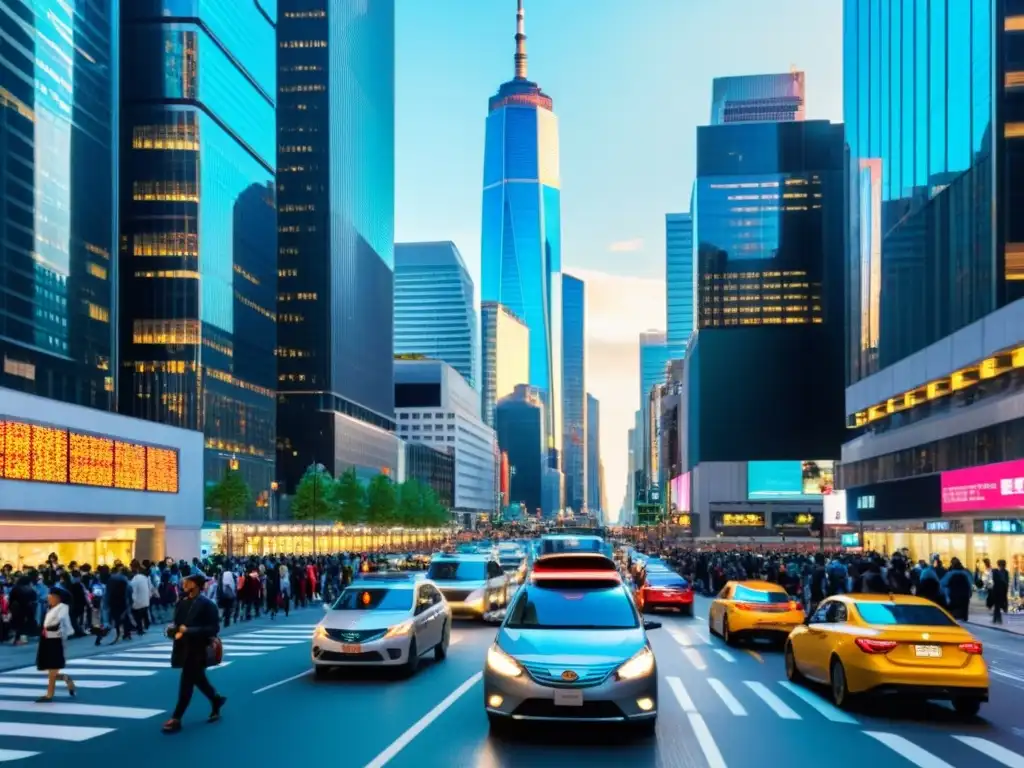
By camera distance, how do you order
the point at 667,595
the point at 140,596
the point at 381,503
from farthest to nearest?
the point at 381,503 < the point at 667,595 < the point at 140,596

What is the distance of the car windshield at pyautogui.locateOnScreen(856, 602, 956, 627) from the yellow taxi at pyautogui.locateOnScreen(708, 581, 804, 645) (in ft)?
24.7

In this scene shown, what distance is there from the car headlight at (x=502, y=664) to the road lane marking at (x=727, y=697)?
3.67m

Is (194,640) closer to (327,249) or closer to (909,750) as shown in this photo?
(909,750)

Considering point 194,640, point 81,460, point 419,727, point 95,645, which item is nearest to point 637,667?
point 419,727

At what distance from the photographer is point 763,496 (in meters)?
168

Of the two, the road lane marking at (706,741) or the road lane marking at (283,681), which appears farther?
the road lane marking at (283,681)

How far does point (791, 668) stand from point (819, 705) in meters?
2.46

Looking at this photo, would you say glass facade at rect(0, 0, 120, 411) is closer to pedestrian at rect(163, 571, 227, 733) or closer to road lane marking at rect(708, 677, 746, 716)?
→ pedestrian at rect(163, 571, 227, 733)

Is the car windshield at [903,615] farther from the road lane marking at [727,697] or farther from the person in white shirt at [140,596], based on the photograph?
the person in white shirt at [140,596]

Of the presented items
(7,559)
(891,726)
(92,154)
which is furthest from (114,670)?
(92,154)

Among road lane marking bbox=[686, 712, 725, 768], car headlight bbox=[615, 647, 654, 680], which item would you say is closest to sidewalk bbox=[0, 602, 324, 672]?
road lane marking bbox=[686, 712, 725, 768]

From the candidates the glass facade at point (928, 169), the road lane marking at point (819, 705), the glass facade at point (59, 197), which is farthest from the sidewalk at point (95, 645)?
the glass facade at point (59, 197)

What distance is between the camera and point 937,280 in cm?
5641

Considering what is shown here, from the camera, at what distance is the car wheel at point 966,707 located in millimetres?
13908
